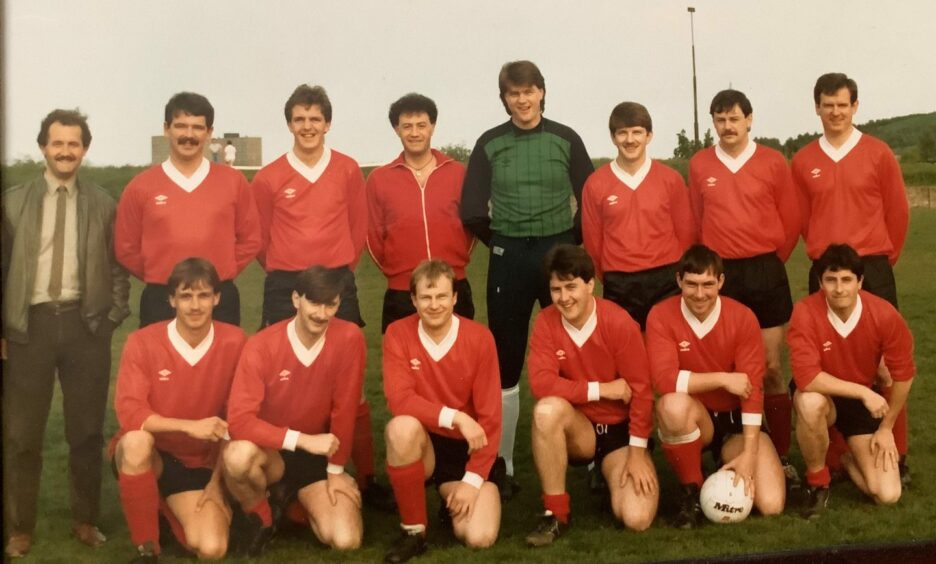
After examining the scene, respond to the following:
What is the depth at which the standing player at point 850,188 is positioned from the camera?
368 cm

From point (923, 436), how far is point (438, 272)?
2064 mm

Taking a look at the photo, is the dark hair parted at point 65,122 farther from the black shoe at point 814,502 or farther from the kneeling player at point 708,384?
the black shoe at point 814,502

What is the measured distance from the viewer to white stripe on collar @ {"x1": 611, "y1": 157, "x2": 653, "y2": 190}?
360cm

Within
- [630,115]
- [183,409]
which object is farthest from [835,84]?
[183,409]

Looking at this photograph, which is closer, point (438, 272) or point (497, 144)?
point (438, 272)

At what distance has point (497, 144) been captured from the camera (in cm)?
361

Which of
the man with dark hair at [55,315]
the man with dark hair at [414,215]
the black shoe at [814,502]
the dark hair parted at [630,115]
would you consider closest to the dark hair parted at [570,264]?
the man with dark hair at [414,215]

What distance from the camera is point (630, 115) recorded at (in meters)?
3.58

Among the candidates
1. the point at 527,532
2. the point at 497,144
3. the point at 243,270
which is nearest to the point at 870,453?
the point at 527,532

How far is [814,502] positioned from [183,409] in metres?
2.14

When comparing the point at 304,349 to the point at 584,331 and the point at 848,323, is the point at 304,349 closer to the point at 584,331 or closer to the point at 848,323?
the point at 584,331

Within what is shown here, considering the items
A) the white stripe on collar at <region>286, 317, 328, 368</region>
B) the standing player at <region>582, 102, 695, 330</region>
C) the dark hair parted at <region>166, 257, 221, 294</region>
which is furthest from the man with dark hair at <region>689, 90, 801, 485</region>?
the dark hair parted at <region>166, 257, 221, 294</region>

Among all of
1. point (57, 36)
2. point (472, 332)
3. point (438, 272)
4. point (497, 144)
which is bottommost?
point (472, 332)

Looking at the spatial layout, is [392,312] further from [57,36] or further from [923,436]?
[923,436]
